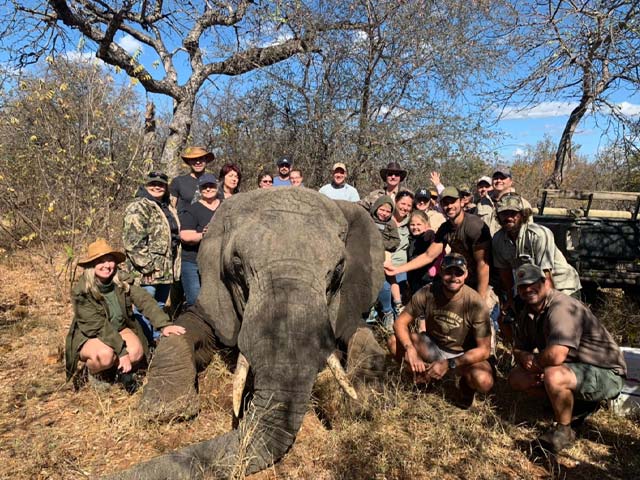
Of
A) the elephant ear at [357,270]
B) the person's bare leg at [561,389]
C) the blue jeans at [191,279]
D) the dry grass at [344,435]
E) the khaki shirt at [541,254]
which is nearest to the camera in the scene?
the dry grass at [344,435]

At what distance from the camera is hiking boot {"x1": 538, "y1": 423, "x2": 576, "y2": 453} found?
394 centimetres

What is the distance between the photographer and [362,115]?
10.3 metres

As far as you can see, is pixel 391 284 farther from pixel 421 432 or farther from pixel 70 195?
pixel 70 195

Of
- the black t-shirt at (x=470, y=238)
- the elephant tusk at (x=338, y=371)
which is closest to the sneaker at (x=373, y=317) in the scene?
the black t-shirt at (x=470, y=238)

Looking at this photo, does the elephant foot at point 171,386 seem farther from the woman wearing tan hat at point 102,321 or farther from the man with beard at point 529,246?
the man with beard at point 529,246

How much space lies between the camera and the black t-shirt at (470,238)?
18.9 feet

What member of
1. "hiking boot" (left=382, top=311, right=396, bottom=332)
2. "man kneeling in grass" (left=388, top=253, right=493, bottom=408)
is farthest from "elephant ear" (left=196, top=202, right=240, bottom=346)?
"hiking boot" (left=382, top=311, right=396, bottom=332)

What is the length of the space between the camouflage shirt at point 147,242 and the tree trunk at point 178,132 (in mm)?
6243

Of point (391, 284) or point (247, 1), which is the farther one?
point (247, 1)

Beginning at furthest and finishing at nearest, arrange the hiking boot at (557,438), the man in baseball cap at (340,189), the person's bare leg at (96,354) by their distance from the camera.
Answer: the man in baseball cap at (340,189) → the person's bare leg at (96,354) → the hiking boot at (557,438)

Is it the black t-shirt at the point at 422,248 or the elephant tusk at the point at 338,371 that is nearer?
the elephant tusk at the point at 338,371

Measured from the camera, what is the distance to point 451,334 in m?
4.94

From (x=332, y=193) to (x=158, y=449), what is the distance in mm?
4677

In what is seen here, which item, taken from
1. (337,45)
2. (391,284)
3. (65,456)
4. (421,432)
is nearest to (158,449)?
(65,456)
